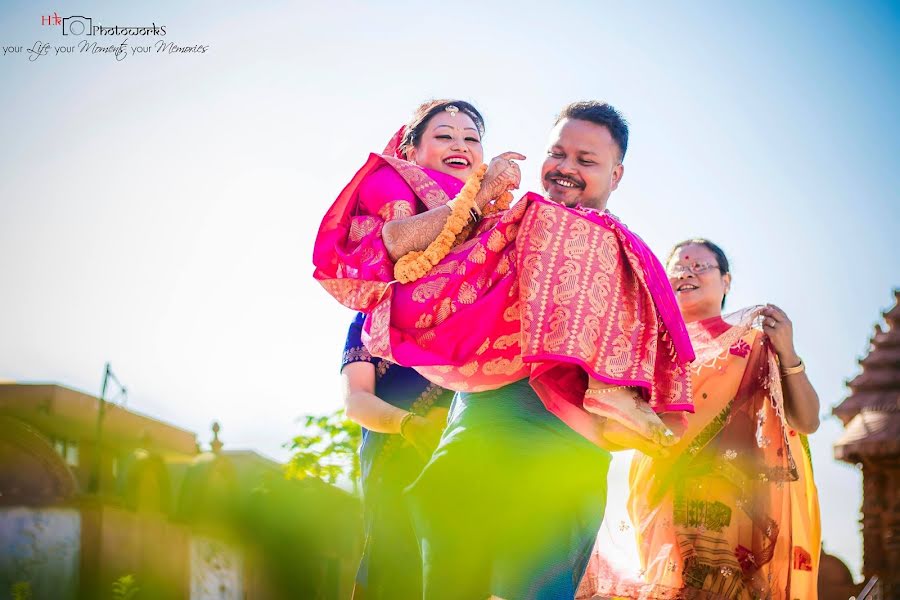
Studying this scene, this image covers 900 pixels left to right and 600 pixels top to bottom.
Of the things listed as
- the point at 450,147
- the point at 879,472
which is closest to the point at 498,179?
the point at 450,147

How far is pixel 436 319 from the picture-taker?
3246 mm

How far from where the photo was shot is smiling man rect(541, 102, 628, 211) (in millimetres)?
3580

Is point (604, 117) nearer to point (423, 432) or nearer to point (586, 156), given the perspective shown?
point (586, 156)

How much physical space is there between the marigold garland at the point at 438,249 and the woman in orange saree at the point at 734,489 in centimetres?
201

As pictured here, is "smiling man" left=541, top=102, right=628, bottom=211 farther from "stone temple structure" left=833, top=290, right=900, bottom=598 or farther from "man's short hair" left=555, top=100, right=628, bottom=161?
"stone temple structure" left=833, top=290, right=900, bottom=598

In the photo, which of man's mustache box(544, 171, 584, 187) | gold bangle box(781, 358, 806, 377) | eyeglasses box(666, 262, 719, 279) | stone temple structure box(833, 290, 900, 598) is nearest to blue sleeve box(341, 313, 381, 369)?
man's mustache box(544, 171, 584, 187)

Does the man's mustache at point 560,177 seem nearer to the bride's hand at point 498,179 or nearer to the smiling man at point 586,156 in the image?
the smiling man at point 586,156

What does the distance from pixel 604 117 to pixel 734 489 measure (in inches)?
80.5

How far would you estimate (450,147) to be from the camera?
3869 millimetres

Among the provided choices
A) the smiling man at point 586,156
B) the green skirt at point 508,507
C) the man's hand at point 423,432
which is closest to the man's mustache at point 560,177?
the smiling man at point 586,156

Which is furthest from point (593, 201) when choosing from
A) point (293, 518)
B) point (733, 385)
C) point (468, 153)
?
point (293, 518)

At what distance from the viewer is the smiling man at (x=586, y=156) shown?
141 inches

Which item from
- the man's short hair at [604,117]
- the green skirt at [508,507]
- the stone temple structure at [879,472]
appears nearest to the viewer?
the green skirt at [508,507]

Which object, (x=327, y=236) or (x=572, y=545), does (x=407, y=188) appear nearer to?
(x=327, y=236)
